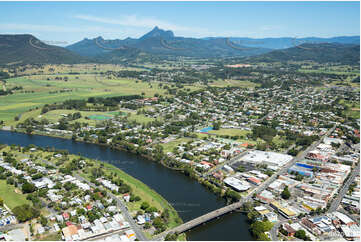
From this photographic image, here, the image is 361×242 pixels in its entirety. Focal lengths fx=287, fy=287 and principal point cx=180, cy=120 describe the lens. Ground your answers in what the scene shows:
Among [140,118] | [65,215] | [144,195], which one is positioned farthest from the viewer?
[140,118]

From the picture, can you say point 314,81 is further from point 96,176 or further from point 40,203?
point 40,203

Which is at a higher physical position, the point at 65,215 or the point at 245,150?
the point at 65,215

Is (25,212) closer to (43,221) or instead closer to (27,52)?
(43,221)

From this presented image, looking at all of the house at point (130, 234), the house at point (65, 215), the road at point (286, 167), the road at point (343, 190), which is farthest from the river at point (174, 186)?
the house at point (65, 215)

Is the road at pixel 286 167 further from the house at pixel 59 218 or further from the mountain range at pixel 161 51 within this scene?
the mountain range at pixel 161 51

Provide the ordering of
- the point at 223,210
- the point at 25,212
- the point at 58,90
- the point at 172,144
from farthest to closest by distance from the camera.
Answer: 1. the point at 58,90
2. the point at 172,144
3. the point at 223,210
4. the point at 25,212

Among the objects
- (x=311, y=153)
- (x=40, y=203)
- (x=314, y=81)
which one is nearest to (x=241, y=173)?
(x=311, y=153)

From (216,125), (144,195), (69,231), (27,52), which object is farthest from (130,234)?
(27,52)
